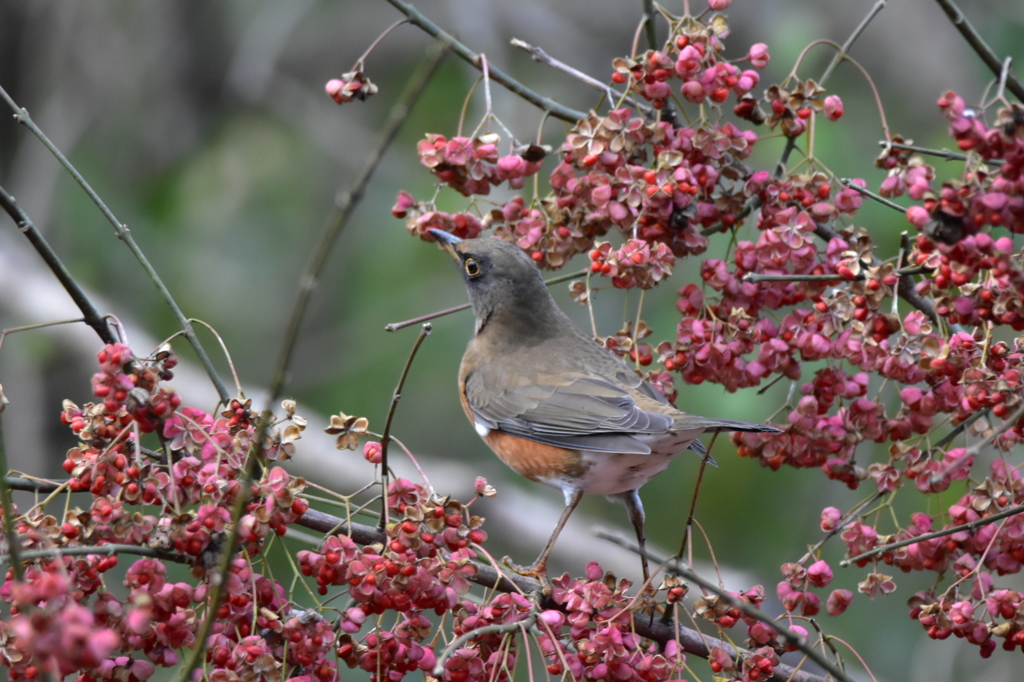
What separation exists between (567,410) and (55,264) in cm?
183

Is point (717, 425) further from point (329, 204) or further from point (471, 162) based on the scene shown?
point (329, 204)

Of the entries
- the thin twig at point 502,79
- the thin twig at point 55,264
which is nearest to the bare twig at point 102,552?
the thin twig at point 55,264

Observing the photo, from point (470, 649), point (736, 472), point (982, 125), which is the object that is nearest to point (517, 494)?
point (736, 472)

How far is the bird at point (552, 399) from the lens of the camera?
124 inches

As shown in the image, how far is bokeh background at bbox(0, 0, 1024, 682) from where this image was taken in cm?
595

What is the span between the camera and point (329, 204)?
26.8 feet

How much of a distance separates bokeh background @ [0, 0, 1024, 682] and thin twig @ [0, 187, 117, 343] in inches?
126

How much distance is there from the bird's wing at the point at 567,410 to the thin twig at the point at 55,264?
155cm

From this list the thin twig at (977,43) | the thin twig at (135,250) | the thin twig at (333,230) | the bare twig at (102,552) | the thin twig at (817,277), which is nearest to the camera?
the thin twig at (333,230)

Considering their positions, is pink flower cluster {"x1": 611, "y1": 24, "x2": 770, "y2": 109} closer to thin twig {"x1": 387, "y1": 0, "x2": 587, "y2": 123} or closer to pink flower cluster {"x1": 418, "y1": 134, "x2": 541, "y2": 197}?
thin twig {"x1": 387, "y1": 0, "x2": 587, "y2": 123}

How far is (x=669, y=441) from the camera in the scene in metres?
3.10

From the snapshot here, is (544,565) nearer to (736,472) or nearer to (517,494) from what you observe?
(736,472)

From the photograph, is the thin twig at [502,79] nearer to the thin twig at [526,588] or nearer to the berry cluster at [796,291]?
the berry cluster at [796,291]

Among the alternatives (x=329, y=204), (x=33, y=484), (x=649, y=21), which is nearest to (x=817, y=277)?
(x=649, y=21)
